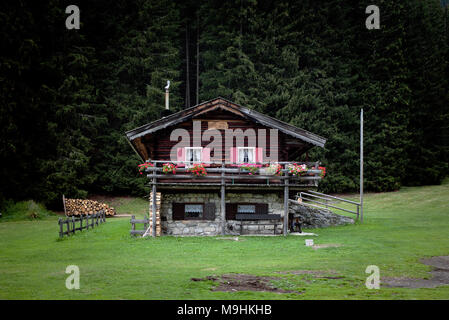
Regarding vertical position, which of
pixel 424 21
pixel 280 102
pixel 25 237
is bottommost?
pixel 25 237

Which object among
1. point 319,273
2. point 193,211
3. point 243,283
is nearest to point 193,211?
point 193,211

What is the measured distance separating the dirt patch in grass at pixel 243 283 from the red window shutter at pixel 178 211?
451 inches

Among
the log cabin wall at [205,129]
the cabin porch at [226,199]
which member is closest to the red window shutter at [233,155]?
the log cabin wall at [205,129]

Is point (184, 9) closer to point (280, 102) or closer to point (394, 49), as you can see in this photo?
point (280, 102)

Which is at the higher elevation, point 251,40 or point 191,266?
point 251,40

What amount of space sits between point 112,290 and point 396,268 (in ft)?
28.0

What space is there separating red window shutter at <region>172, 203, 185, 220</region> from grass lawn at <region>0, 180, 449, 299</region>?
2.17 m

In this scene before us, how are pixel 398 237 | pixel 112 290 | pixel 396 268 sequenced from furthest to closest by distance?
pixel 398 237, pixel 396 268, pixel 112 290

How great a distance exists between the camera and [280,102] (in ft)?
160

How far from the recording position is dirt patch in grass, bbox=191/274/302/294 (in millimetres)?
10453

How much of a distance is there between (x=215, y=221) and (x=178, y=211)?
2.10 m

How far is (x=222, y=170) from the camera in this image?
22172 millimetres

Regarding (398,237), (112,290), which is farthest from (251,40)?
(112,290)

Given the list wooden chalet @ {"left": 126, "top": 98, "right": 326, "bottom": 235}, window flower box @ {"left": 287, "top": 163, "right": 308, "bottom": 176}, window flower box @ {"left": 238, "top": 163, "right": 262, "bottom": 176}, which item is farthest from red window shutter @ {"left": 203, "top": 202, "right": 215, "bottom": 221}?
window flower box @ {"left": 287, "top": 163, "right": 308, "bottom": 176}
